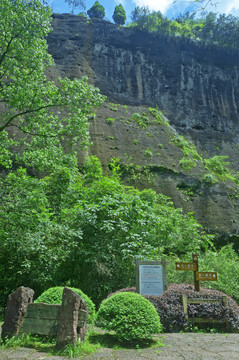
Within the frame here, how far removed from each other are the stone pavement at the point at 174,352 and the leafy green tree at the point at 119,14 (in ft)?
159

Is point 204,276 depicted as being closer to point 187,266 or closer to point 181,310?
point 187,266

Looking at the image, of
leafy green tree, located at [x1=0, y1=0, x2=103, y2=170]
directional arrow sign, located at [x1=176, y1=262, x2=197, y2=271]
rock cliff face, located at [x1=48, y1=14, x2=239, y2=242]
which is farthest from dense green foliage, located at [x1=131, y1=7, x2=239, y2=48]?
directional arrow sign, located at [x1=176, y1=262, x2=197, y2=271]

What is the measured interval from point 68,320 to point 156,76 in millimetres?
29235

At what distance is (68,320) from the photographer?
464cm

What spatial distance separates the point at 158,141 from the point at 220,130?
30.6ft

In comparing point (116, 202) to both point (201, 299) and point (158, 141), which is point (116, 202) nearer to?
point (201, 299)

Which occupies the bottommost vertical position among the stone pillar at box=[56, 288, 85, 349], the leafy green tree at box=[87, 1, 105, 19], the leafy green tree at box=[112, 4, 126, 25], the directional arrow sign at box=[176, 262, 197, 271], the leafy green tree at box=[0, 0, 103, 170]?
the stone pillar at box=[56, 288, 85, 349]

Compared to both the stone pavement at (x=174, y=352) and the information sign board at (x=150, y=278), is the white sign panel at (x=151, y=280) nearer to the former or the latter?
the information sign board at (x=150, y=278)

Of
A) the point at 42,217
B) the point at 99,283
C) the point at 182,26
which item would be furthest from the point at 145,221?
the point at 182,26

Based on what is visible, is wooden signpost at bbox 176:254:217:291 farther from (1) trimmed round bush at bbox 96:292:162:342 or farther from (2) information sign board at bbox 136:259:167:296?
(1) trimmed round bush at bbox 96:292:162:342

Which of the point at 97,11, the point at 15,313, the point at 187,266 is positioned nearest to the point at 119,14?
the point at 97,11

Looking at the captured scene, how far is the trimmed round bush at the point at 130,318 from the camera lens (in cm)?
518

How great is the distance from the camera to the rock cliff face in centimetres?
2620

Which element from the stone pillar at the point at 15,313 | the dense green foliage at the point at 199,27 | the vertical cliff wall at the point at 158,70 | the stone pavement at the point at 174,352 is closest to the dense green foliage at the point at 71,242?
the stone pillar at the point at 15,313
